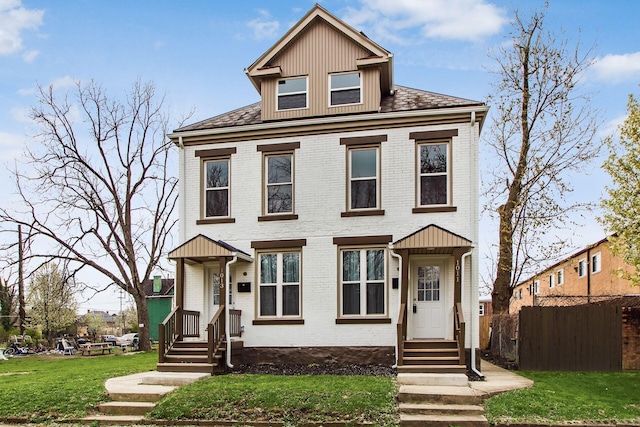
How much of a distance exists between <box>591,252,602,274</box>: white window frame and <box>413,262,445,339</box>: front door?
19700 millimetres

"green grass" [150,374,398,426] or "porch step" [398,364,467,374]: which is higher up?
"porch step" [398,364,467,374]

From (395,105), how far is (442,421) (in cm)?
865

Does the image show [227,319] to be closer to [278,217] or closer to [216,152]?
[278,217]

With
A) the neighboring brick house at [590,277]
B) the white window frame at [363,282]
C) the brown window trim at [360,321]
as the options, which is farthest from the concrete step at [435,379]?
the neighboring brick house at [590,277]

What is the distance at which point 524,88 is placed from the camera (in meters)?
23.0

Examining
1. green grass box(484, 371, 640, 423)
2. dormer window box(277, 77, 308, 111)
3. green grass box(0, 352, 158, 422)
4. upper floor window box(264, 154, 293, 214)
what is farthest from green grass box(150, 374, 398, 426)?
dormer window box(277, 77, 308, 111)

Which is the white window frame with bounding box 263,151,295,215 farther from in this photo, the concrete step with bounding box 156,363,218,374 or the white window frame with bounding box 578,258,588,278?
the white window frame with bounding box 578,258,588,278

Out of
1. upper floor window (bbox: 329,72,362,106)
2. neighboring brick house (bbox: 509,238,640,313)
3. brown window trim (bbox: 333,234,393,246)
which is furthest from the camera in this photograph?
neighboring brick house (bbox: 509,238,640,313)

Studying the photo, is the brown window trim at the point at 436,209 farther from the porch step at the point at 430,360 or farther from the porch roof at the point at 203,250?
the porch roof at the point at 203,250

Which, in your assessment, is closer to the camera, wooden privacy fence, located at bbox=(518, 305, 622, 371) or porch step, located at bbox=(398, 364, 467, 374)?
porch step, located at bbox=(398, 364, 467, 374)

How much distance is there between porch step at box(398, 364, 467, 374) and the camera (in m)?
13.4

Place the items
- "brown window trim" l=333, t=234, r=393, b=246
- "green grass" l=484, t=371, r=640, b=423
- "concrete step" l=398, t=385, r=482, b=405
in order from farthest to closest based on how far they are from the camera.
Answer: "brown window trim" l=333, t=234, r=393, b=246 < "concrete step" l=398, t=385, r=482, b=405 < "green grass" l=484, t=371, r=640, b=423

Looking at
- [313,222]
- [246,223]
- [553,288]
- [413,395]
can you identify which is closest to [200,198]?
[246,223]

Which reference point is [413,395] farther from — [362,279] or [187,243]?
[187,243]
